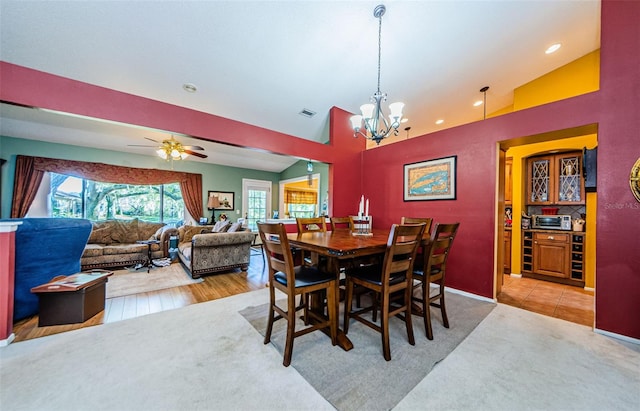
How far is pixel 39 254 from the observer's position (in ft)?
7.42

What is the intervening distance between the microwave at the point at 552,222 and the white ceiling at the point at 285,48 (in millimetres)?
2339

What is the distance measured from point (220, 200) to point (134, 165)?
2.06 m

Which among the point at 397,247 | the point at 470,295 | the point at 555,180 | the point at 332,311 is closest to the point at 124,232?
the point at 332,311

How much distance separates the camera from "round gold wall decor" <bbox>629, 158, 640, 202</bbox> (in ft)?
6.37

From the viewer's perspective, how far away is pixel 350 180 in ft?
14.2

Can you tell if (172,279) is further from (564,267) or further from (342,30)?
(564,267)

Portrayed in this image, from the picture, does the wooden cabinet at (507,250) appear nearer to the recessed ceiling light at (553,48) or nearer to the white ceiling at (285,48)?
the white ceiling at (285,48)

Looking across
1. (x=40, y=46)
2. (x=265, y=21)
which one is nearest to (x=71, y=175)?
(x=40, y=46)

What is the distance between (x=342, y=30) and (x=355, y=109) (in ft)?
5.68

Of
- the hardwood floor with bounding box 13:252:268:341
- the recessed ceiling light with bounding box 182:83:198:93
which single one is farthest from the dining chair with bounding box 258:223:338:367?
the recessed ceiling light with bounding box 182:83:198:93

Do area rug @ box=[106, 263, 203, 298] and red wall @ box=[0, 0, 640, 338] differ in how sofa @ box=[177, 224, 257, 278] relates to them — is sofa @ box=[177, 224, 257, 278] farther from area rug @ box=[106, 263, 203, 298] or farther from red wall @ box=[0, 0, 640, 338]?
red wall @ box=[0, 0, 640, 338]

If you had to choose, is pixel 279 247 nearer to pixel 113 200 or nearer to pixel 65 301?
pixel 65 301

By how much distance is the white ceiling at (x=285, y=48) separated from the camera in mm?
2215

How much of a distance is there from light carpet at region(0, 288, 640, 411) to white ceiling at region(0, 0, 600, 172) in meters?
2.25
